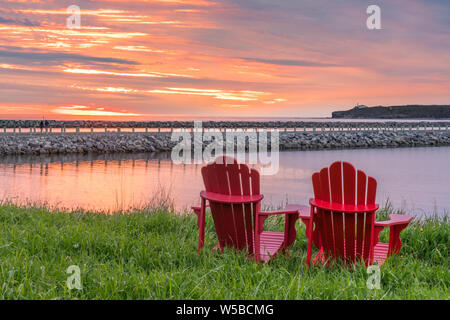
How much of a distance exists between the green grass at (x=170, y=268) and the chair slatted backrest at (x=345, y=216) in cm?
19

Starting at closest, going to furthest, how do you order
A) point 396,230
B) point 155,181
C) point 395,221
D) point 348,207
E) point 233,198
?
point 348,207 → point 233,198 → point 395,221 → point 396,230 → point 155,181

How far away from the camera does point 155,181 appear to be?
17.0 m

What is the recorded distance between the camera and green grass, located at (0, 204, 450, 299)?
335cm

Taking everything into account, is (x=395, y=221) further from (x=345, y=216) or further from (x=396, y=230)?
(x=345, y=216)

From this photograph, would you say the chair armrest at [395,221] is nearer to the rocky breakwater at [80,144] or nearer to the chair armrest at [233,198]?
the chair armrest at [233,198]

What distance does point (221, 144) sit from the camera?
32.9 meters

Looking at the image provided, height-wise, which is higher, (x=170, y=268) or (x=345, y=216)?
(x=345, y=216)

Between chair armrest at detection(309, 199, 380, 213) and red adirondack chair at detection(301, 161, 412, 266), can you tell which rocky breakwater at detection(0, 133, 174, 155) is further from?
chair armrest at detection(309, 199, 380, 213)

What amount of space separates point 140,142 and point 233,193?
25546mm

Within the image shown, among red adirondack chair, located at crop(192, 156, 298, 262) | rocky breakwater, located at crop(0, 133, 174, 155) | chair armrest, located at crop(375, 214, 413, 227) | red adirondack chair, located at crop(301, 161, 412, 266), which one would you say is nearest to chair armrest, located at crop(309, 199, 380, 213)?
red adirondack chair, located at crop(301, 161, 412, 266)

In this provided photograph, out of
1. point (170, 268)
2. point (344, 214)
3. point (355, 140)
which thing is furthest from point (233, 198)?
point (355, 140)

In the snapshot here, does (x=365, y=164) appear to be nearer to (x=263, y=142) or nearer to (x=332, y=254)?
(x=263, y=142)
